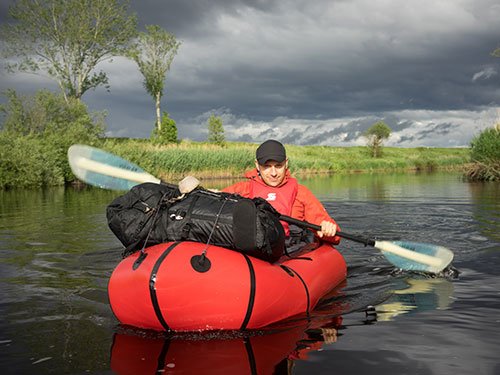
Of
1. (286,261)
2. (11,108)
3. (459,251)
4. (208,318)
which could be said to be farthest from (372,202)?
(11,108)

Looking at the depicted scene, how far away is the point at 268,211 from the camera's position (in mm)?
3557

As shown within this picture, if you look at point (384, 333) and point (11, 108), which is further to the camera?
point (11, 108)

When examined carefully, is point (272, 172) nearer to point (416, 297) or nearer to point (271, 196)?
point (271, 196)

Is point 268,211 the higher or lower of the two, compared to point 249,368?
higher

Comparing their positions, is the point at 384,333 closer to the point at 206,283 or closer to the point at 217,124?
the point at 206,283

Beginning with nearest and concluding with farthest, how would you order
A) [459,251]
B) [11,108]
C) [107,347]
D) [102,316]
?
[107,347] < [102,316] < [459,251] < [11,108]

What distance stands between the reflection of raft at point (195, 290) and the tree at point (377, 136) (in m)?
41.9

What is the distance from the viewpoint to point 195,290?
318 cm

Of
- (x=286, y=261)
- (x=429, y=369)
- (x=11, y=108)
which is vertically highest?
(x=11, y=108)

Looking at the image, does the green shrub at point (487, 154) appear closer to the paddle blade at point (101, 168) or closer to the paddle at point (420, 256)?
the paddle at point (420, 256)

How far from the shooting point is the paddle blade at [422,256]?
484cm

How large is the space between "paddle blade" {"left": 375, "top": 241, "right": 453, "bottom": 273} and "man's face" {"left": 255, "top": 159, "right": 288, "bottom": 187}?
1.17 metres

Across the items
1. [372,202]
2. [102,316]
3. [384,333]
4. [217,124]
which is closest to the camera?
[384,333]

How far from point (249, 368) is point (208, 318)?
543 millimetres
